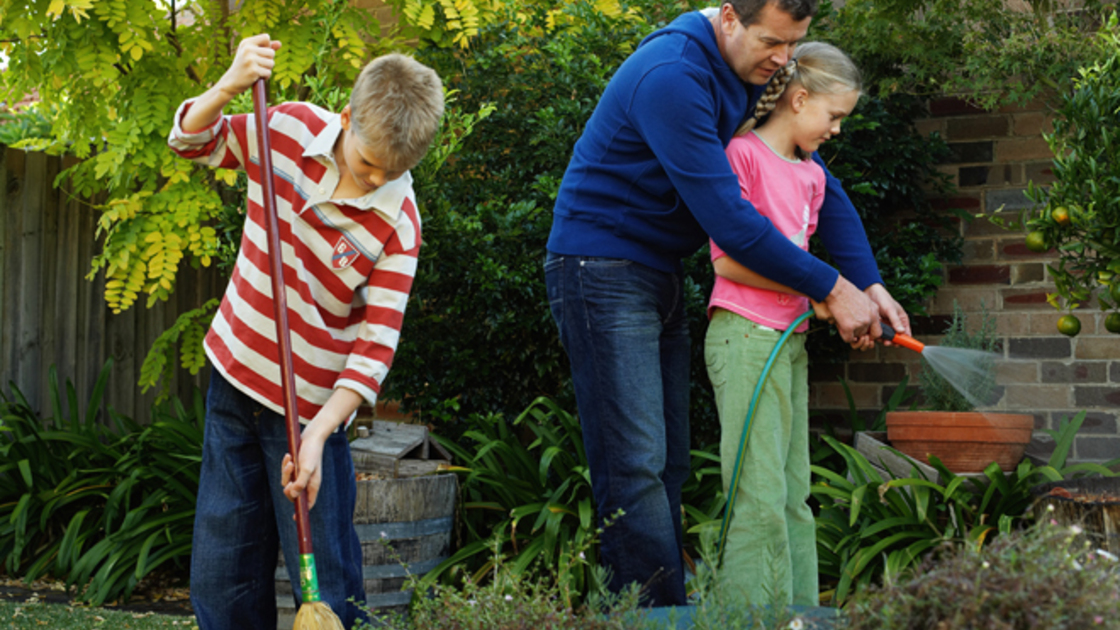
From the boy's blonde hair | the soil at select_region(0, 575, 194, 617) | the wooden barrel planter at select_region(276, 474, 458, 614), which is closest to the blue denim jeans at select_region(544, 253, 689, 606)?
the boy's blonde hair

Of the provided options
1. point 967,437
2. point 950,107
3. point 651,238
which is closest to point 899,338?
point 651,238

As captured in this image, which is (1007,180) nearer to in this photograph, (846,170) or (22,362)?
(846,170)

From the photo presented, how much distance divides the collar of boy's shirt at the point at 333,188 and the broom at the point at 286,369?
13 centimetres

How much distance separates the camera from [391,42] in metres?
4.38

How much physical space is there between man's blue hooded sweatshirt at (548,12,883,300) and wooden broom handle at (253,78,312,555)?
27.5 inches

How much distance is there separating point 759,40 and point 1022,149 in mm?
2729

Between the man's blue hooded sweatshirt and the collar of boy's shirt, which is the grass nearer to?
the collar of boy's shirt

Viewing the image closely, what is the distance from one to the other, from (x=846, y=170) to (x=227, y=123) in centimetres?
266

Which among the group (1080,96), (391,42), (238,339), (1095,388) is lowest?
(1095,388)

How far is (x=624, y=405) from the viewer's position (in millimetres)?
2195

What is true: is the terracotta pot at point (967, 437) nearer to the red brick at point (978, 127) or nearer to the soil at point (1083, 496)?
the soil at point (1083, 496)

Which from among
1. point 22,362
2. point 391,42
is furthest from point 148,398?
point 391,42

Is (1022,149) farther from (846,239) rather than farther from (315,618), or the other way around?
(315,618)

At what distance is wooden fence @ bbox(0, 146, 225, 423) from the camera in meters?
4.96
